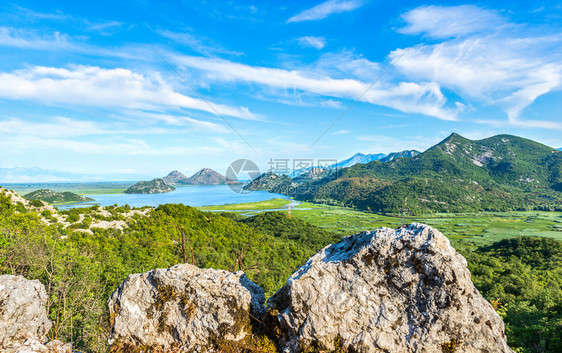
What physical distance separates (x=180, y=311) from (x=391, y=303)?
12.8ft

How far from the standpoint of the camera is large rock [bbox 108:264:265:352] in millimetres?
4805

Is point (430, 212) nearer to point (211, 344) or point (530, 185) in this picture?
point (530, 185)

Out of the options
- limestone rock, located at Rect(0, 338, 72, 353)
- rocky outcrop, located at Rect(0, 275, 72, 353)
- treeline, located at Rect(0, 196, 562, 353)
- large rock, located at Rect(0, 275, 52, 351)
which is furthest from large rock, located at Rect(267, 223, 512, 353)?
large rock, located at Rect(0, 275, 52, 351)

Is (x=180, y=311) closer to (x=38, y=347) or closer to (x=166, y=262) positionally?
(x=38, y=347)

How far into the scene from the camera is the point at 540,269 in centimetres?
4062

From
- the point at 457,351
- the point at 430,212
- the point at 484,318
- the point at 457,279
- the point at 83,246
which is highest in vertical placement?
the point at 457,279

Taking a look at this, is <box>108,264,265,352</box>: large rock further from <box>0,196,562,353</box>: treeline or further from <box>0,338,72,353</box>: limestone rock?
<box>0,338,72,353</box>: limestone rock

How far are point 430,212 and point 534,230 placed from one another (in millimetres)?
Answer: 47157

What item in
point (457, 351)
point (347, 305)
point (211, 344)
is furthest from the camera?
point (211, 344)

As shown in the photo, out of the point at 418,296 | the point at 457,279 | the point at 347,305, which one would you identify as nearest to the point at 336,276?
the point at 347,305

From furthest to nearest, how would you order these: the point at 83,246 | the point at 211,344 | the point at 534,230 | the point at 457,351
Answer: the point at 534,230 → the point at 83,246 → the point at 211,344 → the point at 457,351

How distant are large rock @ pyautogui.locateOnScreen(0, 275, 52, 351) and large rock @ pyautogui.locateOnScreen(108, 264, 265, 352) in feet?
7.13

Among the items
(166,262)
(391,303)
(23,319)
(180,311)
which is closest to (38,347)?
(23,319)

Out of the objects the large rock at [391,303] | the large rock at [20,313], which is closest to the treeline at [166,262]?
the large rock at [20,313]
